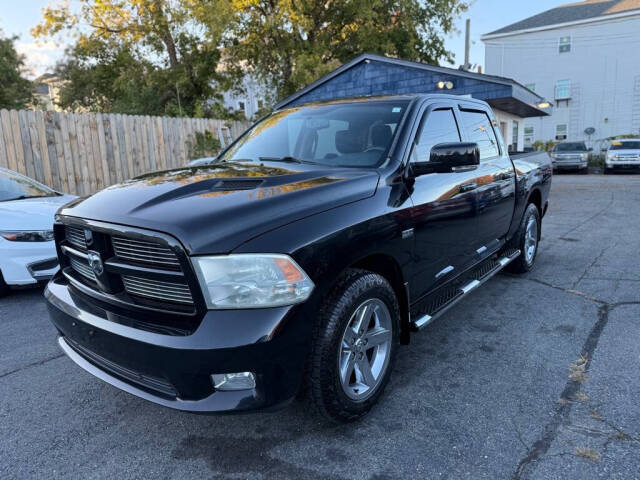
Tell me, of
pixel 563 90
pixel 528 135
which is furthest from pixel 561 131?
pixel 563 90

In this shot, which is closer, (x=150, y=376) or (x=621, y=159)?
(x=150, y=376)

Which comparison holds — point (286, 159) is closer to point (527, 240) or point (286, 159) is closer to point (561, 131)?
point (527, 240)

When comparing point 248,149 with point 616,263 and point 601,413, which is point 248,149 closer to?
point 601,413

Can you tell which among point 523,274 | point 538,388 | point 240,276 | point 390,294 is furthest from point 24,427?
point 523,274

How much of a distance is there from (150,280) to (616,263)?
5.77m

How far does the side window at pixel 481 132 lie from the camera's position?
4012 millimetres

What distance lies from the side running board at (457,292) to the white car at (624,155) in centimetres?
2058

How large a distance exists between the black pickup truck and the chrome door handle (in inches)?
0.8

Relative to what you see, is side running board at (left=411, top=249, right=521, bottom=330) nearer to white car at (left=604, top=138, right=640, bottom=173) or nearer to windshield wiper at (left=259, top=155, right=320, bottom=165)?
windshield wiper at (left=259, top=155, right=320, bottom=165)

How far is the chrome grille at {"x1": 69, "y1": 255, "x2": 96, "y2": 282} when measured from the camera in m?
2.46

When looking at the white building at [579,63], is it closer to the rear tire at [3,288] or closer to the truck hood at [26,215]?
the truck hood at [26,215]

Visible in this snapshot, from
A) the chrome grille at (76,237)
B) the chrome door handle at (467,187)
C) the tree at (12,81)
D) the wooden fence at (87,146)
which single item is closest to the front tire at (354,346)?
the chrome door handle at (467,187)

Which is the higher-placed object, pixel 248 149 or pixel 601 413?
pixel 248 149

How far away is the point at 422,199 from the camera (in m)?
2.97
